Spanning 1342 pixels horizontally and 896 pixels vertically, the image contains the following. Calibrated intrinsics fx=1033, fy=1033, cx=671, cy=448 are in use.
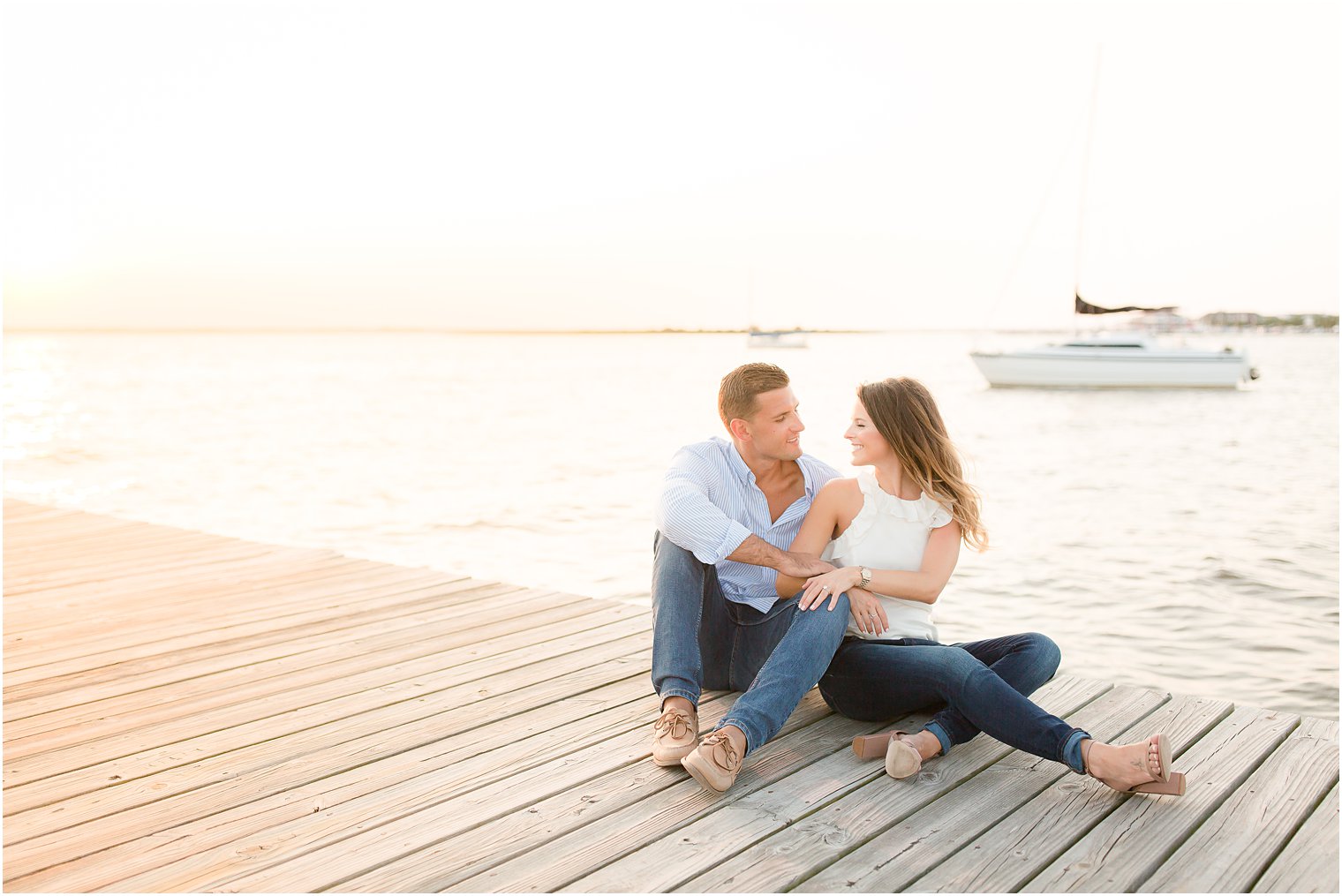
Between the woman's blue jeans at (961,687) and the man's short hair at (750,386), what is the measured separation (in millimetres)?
649

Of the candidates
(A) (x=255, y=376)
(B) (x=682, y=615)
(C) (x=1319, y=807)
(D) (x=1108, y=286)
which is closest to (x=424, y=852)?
(B) (x=682, y=615)

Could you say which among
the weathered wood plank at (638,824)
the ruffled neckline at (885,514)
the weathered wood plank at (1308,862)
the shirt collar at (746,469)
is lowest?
the weathered wood plank at (638,824)

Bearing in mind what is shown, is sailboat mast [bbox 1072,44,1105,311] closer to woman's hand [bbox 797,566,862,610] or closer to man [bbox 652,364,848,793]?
man [bbox 652,364,848,793]

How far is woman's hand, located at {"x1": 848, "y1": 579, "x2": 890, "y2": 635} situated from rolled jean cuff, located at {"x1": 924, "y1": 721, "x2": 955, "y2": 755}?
9.7 inches

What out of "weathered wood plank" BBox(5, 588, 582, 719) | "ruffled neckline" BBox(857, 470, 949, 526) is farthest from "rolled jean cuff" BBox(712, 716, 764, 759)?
"weathered wood plank" BBox(5, 588, 582, 719)

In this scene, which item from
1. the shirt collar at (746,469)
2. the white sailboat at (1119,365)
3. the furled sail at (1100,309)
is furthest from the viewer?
the white sailboat at (1119,365)

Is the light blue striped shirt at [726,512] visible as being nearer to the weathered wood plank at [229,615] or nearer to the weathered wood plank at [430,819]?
the weathered wood plank at [430,819]

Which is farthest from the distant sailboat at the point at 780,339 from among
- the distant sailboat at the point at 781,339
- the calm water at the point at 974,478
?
the calm water at the point at 974,478

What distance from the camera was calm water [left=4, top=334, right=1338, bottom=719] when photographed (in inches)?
251

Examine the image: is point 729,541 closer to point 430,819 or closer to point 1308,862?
point 430,819

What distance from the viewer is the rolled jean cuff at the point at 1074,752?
7.14 ft

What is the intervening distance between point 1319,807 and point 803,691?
3.63 ft

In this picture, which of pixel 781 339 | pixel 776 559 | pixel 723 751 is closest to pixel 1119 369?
pixel 776 559

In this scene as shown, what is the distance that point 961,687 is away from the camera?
2322mm
